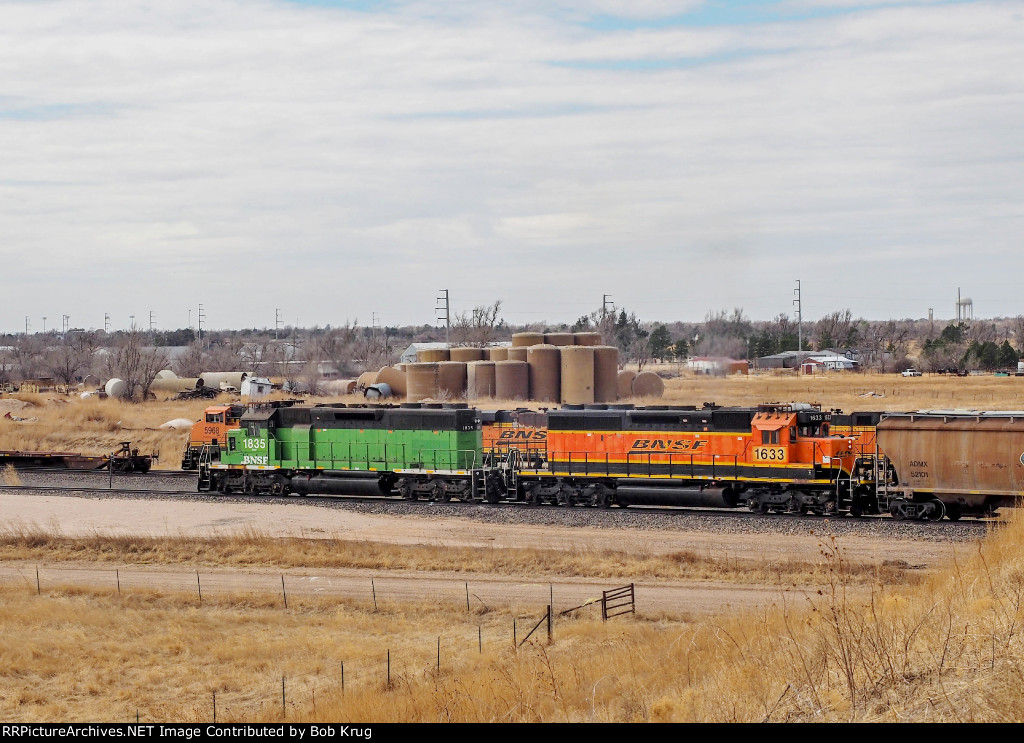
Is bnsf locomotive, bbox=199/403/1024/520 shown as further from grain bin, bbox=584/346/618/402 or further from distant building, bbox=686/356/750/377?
distant building, bbox=686/356/750/377

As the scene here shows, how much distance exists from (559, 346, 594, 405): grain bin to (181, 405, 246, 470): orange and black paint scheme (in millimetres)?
34109

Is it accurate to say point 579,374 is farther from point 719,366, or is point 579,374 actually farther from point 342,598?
point 342,598

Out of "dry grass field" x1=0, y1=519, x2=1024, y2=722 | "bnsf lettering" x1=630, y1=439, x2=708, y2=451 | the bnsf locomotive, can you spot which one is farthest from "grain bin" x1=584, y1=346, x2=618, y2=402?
"dry grass field" x1=0, y1=519, x2=1024, y2=722

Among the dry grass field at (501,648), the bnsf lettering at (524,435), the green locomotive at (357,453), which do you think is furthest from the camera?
the green locomotive at (357,453)

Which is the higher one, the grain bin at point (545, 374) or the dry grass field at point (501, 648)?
the grain bin at point (545, 374)

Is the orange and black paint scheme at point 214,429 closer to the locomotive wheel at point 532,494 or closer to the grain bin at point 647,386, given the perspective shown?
the locomotive wheel at point 532,494

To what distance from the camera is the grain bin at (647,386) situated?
3000 inches

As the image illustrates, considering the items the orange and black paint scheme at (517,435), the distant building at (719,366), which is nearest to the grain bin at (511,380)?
the distant building at (719,366)

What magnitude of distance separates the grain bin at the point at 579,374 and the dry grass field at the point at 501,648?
44728 millimetres

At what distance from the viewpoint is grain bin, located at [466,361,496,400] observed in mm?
74188

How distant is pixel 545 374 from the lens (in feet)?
244

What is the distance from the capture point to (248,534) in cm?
3127

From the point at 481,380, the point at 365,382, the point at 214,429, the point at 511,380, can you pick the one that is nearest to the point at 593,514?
the point at 214,429

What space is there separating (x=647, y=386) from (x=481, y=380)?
13.1m
